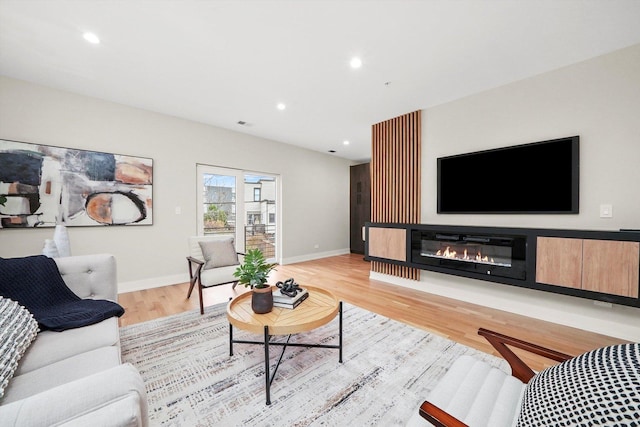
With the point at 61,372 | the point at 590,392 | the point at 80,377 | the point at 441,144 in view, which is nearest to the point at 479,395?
the point at 590,392

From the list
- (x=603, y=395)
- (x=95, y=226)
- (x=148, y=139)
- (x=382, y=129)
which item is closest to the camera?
(x=603, y=395)

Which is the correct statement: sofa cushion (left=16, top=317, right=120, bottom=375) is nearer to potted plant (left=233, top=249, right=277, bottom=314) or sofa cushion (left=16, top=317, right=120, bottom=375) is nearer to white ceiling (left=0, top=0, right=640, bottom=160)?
potted plant (left=233, top=249, right=277, bottom=314)

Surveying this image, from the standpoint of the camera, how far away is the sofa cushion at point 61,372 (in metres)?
1.01

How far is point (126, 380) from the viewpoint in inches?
28.6

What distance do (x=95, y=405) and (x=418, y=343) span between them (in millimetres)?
2185

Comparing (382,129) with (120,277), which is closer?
(120,277)

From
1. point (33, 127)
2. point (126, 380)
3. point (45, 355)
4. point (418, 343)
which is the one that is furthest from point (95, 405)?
point (33, 127)

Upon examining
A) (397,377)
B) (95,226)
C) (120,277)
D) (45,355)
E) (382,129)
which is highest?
(382,129)

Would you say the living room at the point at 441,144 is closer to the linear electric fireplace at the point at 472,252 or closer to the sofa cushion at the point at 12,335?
the linear electric fireplace at the point at 472,252

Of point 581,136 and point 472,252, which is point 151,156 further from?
point 581,136

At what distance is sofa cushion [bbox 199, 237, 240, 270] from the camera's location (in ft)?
10.4

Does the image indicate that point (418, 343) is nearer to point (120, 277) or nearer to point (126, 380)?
point (126, 380)

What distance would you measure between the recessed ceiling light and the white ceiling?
0.11 feet

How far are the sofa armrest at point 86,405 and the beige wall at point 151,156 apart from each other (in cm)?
355
